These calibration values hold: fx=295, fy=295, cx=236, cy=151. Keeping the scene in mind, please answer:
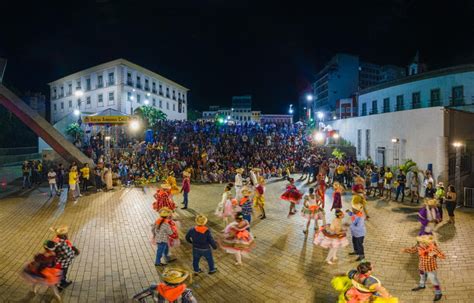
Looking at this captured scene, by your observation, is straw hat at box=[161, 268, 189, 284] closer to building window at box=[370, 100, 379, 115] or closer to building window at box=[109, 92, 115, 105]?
building window at box=[370, 100, 379, 115]

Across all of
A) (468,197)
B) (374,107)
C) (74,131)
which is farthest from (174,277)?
(74,131)

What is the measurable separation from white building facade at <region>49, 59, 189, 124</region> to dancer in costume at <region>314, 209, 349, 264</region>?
3779 centimetres

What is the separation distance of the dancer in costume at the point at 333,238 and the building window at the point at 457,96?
1968 cm

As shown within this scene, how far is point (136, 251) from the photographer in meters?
8.52

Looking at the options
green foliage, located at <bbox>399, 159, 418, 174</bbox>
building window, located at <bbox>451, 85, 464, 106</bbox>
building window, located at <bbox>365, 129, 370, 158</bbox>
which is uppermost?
building window, located at <bbox>451, 85, 464, 106</bbox>

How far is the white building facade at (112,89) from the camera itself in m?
46.9

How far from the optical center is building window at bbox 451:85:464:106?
21.4 m

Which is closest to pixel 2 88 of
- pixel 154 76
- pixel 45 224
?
pixel 45 224

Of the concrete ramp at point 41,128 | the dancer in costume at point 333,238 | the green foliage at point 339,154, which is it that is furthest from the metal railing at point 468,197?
the concrete ramp at point 41,128

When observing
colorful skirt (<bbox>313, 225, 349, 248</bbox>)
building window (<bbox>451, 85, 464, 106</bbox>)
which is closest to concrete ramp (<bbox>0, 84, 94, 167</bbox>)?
colorful skirt (<bbox>313, 225, 349, 248</bbox>)

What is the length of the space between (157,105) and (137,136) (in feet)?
95.3

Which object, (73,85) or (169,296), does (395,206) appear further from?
(73,85)

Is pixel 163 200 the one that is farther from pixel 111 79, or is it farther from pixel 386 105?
pixel 111 79

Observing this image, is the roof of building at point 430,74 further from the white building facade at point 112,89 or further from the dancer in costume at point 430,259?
the white building facade at point 112,89
